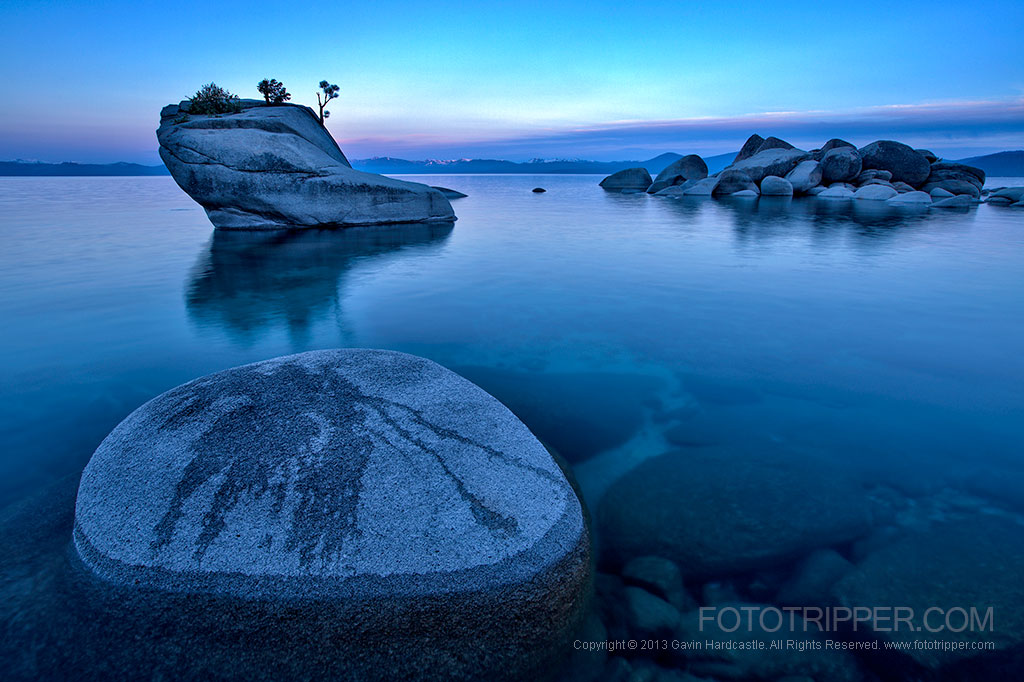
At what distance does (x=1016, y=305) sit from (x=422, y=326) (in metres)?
10.3

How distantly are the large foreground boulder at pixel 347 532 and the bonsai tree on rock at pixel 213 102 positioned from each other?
69.1 ft

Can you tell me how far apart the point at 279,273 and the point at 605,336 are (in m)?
8.07

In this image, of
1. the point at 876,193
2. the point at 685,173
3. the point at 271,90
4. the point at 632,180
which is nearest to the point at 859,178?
the point at 876,193

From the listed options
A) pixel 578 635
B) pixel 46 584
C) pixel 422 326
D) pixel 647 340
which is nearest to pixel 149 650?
pixel 46 584

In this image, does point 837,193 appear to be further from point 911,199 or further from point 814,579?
point 814,579

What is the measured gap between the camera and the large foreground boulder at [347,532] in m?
2.49

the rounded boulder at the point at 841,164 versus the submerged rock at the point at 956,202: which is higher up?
the rounded boulder at the point at 841,164

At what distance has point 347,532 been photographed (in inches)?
106

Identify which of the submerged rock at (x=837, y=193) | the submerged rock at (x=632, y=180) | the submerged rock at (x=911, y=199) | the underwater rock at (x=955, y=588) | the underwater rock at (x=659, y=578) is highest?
the submerged rock at (x=632, y=180)

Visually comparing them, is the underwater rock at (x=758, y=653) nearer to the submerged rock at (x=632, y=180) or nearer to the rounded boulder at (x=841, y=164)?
the rounded boulder at (x=841, y=164)

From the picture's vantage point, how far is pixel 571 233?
19219mm

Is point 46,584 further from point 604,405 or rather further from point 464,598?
point 604,405

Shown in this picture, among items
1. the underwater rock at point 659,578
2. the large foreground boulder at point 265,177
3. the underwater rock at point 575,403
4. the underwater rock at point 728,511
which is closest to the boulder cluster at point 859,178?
the large foreground boulder at point 265,177

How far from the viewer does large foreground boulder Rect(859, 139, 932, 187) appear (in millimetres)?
35156
